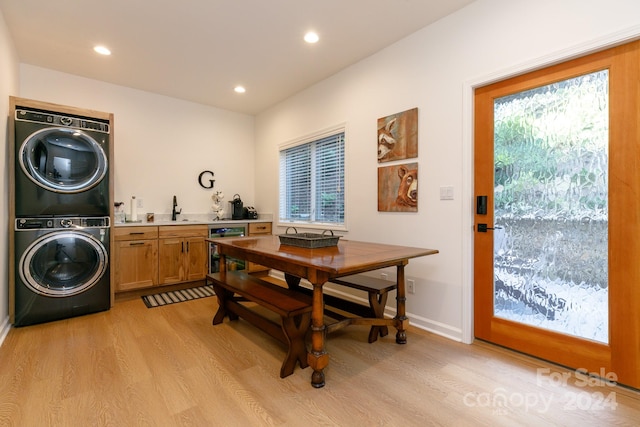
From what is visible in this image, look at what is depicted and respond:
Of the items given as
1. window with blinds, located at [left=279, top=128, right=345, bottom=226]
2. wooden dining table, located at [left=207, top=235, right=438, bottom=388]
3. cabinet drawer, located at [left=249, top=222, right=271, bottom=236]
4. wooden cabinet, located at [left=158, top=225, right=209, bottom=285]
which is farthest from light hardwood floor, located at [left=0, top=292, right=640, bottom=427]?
cabinet drawer, located at [left=249, top=222, right=271, bottom=236]

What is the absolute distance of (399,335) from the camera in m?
2.35

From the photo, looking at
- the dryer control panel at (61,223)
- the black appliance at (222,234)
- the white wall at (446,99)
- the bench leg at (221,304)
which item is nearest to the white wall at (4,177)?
the dryer control panel at (61,223)

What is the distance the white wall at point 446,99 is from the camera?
1.89m

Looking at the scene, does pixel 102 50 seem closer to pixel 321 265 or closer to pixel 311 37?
pixel 311 37

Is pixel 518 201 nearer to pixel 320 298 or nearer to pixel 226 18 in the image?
pixel 320 298

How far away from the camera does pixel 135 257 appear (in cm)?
351

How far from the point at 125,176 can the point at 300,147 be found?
7.72 feet

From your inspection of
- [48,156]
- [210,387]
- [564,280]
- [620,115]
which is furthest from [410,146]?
[48,156]

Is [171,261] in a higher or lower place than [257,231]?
lower

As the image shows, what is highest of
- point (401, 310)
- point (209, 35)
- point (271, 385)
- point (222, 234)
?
point (209, 35)

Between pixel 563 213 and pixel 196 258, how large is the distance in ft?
12.6

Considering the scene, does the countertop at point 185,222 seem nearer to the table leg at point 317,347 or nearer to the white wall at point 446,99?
the white wall at point 446,99

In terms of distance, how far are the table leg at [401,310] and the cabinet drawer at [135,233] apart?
2954 mm

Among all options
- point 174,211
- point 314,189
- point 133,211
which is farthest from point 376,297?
point 133,211
